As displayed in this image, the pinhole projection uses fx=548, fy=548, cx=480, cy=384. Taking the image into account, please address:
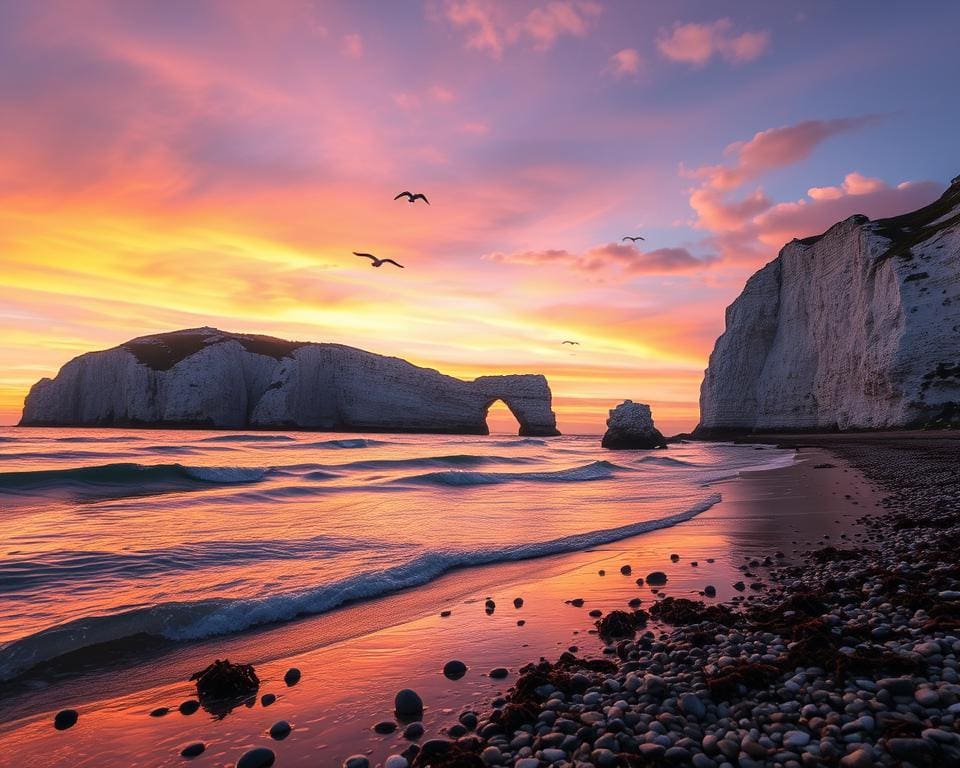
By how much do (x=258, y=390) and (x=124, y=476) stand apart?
7582 centimetres

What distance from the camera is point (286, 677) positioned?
210 inches

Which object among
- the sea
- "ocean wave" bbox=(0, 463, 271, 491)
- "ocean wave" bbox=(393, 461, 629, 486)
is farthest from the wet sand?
"ocean wave" bbox=(0, 463, 271, 491)

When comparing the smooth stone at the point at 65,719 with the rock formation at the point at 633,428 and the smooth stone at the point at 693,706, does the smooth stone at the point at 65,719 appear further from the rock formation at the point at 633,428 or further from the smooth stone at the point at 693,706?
the rock formation at the point at 633,428

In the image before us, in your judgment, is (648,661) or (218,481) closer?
(648,661)

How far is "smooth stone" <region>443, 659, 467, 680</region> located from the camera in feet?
17.2

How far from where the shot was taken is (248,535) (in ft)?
40.6

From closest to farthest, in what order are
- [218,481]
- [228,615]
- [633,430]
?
[228,615], [218,481], [633,430]

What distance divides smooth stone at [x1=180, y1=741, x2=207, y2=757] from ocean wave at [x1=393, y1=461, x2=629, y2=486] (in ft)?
64.9

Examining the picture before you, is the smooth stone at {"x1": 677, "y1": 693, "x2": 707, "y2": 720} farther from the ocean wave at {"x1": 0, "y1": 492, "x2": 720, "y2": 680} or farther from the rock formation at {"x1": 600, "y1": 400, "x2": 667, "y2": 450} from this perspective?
the rock formation at {"x1": 600, "y1": 400, "x2": 667, "y2": 450}

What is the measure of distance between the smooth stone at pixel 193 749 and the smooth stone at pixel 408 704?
4.76 feet

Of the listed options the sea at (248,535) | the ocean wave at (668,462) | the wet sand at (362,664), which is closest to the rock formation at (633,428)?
the ocean wave at (668,462)

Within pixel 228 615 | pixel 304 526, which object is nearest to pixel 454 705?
pixel 228 615

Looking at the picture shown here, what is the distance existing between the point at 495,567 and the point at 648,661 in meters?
5.39

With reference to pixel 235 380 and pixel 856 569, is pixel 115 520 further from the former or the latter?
pixel 235 380
